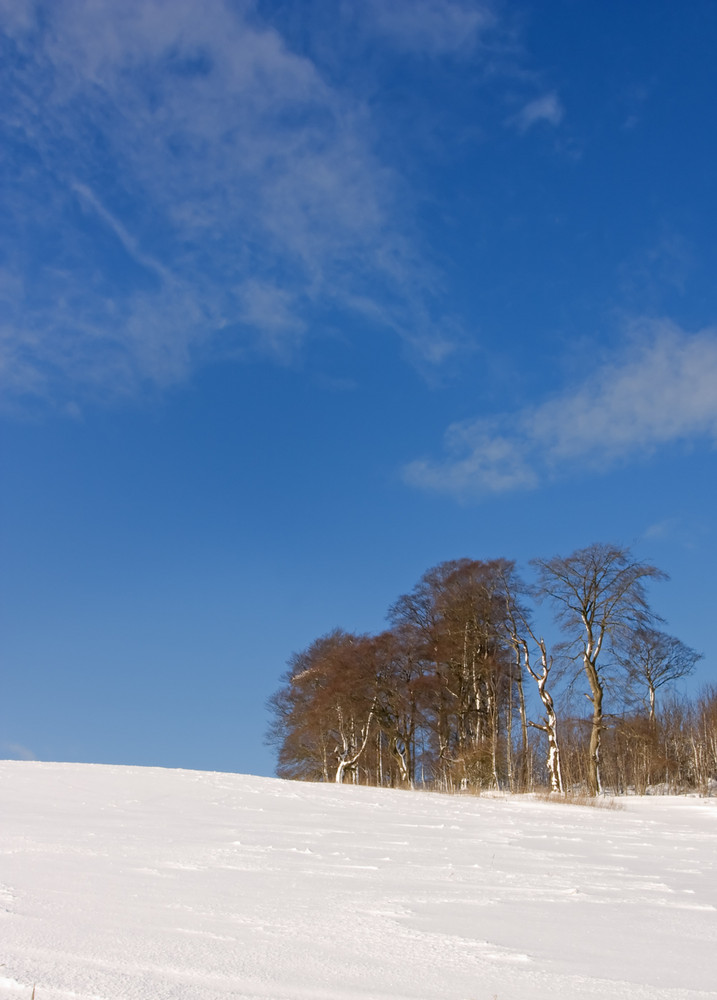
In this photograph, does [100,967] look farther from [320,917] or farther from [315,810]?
[315,810]

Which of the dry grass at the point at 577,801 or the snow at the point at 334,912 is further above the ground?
the dry grass at the point at 577,801

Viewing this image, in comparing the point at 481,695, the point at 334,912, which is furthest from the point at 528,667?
the point at 334,912

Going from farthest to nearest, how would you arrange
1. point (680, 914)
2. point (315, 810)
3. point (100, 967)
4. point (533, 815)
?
point (533, 815)
point (315, 810)
point (680, 914)
point (100, 967)

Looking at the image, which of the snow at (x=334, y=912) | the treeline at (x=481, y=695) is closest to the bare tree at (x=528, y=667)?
the treeline at (x=481, y=695)

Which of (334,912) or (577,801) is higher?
(577,801)

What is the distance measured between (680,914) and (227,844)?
402cm

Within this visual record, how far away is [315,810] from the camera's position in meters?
12.5

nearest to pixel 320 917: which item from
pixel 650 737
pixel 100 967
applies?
pixel 100 967

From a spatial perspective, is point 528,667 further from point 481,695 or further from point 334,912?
point 334,912

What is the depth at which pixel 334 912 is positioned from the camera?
435 centimetres

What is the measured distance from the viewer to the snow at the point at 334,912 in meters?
3.01

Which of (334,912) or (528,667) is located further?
(528,667)

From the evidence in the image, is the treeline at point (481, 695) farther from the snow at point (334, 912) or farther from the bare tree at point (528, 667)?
the snow at point (334, 912)

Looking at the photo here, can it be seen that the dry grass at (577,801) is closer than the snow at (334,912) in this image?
No
